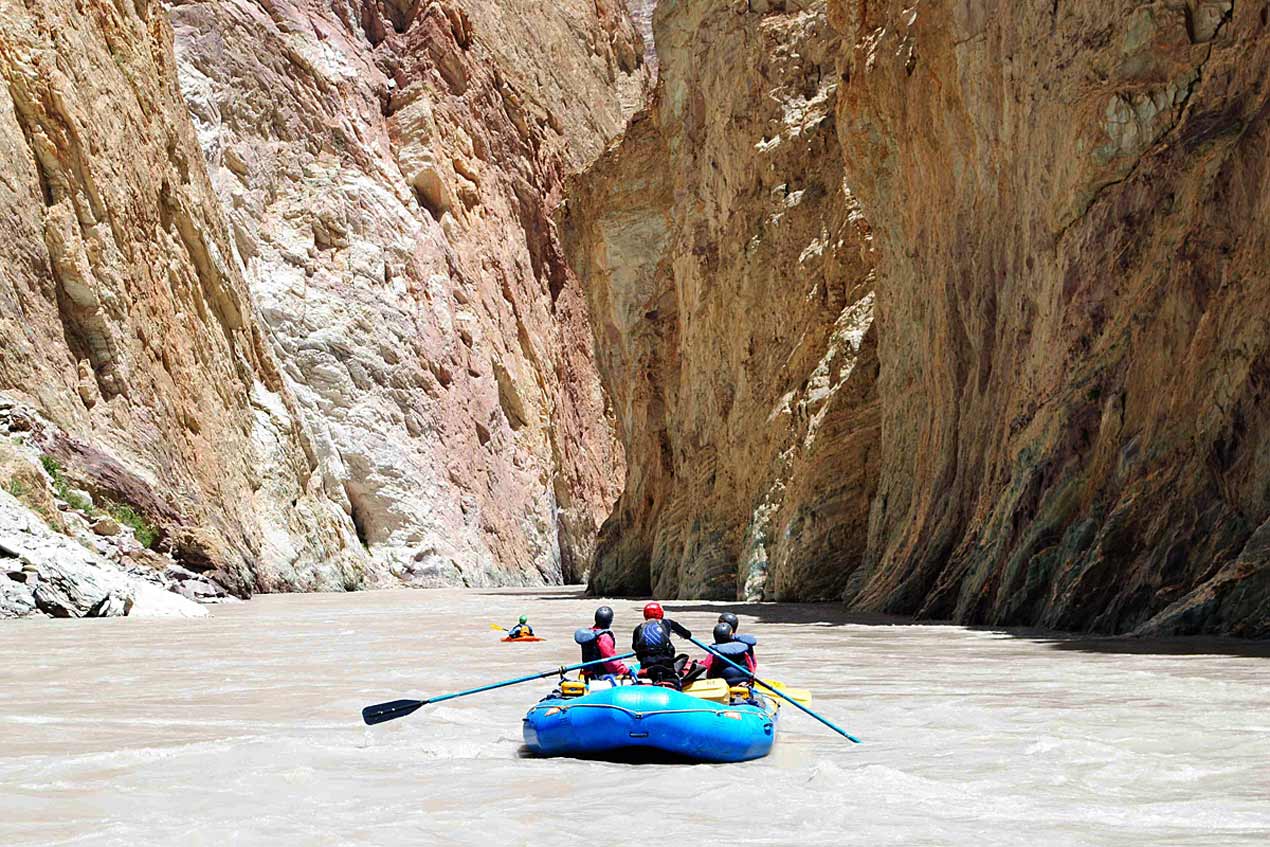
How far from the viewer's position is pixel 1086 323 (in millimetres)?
19156

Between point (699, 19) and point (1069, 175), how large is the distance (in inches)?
855

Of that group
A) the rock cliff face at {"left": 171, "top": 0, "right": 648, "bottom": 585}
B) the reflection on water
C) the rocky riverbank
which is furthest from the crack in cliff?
the rock cliff face at {"left": 171, "top": 0, "right": 648, "bottom": 585}

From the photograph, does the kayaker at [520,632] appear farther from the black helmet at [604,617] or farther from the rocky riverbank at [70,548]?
the black helmet at [604,617]

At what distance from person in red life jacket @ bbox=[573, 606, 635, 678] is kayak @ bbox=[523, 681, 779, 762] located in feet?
2.92

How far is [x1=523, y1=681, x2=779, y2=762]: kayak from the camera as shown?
8.80 meters

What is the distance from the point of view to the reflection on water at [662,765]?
7.07 metres

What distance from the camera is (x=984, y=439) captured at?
23.0 m

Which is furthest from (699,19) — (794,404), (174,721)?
(174,721)

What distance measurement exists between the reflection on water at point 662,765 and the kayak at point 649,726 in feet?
0.44

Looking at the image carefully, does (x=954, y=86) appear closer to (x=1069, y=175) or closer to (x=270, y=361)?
(x=1069, y=175)

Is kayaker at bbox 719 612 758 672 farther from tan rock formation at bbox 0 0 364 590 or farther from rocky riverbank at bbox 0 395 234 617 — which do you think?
tan rock formation at bbox 0 0 364 590

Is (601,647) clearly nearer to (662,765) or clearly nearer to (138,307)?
(662,765)

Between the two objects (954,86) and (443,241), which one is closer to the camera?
(954,86)

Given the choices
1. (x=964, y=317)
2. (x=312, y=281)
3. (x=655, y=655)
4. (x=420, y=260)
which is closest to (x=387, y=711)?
(x=655, y=655)
